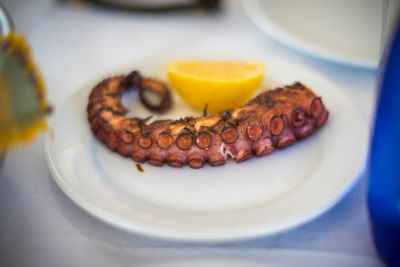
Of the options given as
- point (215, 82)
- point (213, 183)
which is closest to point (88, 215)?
point (213, 183)

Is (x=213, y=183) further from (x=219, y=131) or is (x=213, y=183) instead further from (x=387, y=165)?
(x=387, y=165)

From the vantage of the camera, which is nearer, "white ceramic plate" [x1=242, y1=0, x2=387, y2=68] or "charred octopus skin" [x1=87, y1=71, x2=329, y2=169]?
"charred octopus skin" [x1=87, y1=71, x2=329, y2=169]

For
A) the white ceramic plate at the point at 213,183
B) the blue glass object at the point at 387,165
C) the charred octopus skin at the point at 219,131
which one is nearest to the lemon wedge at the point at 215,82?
the charred octopus skin at the point at 219,131

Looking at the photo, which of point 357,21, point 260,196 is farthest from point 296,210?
point 357,21

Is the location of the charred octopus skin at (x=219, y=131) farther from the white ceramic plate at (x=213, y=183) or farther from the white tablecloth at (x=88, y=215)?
the white tablecloth at (x=88, y=215)

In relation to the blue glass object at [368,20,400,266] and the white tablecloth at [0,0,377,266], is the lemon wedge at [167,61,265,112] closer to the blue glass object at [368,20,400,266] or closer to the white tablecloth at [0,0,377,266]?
the white tablecloth at [0,0,377,266]

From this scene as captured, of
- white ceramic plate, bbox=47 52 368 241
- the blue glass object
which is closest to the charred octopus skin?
white ceramic plate, bbox=47 52 368 241

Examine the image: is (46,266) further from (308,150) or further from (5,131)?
(308,150)
